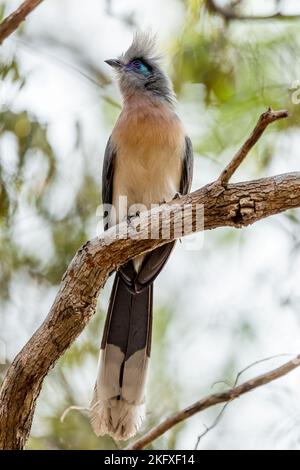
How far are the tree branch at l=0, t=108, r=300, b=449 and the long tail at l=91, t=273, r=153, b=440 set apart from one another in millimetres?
824

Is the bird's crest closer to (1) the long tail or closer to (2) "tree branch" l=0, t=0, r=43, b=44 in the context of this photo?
(2) "tree branch" l=0, t=0, r=43, b=44

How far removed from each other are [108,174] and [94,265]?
5.40 feet

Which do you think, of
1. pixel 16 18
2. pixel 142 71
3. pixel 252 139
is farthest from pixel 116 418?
pixel 142 71

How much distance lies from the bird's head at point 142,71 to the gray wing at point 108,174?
480 mm

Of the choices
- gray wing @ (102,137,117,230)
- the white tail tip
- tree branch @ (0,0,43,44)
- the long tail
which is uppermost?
tree branch @ (0,0,43,44)

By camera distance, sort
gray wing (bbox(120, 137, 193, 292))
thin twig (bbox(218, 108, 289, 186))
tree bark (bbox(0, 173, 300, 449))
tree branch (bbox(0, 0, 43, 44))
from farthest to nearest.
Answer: gray wing (bbox(120, 137, 193, 292)) < tree branch (bbox(0, 0, 43, 44)) < tree bark (bbox(0, 173, 300, 449)) < thin twig (bbox(218, 108, 289, 186))

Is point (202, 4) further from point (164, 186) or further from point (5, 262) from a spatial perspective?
point (5, 262)

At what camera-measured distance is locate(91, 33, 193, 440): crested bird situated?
4602mm

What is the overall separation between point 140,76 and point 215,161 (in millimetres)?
935

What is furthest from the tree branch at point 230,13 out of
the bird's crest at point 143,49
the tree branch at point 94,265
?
the tree branch at point 94,265

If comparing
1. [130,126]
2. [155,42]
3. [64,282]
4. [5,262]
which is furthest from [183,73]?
[64,282]

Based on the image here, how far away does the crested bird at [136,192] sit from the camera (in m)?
4.60

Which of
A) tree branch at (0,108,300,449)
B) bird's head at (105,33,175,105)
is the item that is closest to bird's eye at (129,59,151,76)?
bird's head at (105,33,175,105)

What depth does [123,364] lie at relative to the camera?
15.3 feet
